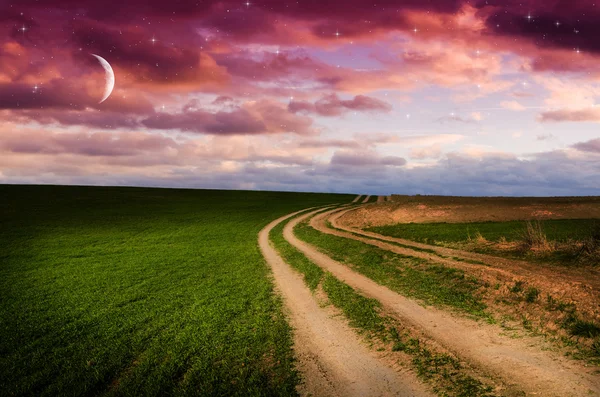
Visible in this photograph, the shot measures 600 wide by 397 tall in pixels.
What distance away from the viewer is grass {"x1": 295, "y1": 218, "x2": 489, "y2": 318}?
16.4m

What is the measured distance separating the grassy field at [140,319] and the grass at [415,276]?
21.0 feet

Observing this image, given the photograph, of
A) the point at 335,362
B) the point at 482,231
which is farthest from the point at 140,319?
the point at 482,231

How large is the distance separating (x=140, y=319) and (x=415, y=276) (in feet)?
46.1

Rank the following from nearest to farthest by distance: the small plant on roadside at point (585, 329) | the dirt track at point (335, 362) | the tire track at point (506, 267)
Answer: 1. the dirt track at point (335, 362)
2. the small plant on roadside at point (585, 329)
3. the tire track at point (506, 267)

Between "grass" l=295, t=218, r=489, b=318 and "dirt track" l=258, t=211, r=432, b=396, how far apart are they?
5130 millimetres

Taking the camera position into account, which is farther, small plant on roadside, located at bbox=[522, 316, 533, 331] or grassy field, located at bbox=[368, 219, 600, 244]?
grassy field, located at bbox=[368, 219, 600, 244]

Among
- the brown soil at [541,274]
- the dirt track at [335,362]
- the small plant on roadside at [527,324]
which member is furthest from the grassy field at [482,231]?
the dirt track at [335,362]

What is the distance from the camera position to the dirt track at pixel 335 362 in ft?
31.1

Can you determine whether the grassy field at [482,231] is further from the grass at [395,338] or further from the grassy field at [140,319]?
the grassy field at [140,319]

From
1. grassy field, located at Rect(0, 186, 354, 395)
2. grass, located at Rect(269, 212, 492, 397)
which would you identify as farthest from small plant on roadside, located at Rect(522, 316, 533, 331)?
grassy field, located at Rect(0, 186, 354, 395)

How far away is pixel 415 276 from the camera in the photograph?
20469mm

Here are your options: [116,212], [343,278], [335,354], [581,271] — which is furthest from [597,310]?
[116,212]

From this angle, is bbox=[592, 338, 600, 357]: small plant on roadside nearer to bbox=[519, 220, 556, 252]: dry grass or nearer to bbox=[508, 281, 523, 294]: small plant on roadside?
bbox=[508, 281, 523, 294]: small plant on roadside

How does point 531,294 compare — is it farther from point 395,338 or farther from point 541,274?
point 395,338
